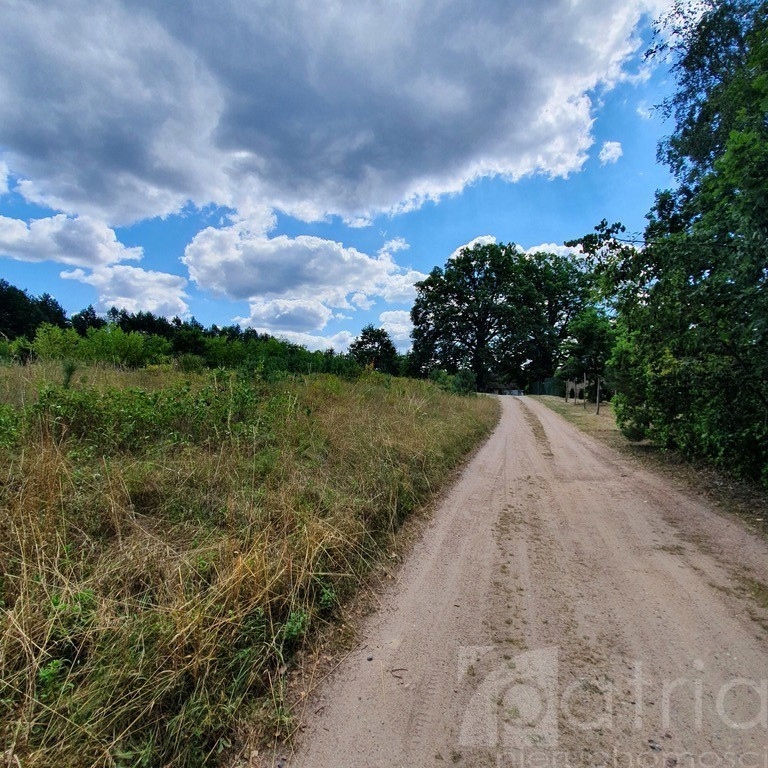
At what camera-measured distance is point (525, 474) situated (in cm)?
699

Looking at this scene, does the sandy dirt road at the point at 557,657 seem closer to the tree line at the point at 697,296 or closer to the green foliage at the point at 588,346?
the tree line at the point at 697,296

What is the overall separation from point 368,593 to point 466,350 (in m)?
45.5

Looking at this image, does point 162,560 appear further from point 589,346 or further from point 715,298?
point 589,346

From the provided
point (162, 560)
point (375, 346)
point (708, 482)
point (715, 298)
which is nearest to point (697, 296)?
point (715, 298)

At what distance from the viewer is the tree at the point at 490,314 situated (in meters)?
45.8

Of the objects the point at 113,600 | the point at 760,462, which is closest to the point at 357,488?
the point at 113,600

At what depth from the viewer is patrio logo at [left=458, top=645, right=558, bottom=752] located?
6.38 ft

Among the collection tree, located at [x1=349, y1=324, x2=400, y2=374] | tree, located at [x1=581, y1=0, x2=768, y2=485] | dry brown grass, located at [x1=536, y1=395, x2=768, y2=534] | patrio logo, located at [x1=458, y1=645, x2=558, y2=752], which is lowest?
patrio logo, located at [x1=458, y1=645, x2=558, y2=752]

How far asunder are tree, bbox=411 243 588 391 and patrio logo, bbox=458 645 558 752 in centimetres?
4354

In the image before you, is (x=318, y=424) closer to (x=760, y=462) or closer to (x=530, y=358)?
(x=760, y=462)

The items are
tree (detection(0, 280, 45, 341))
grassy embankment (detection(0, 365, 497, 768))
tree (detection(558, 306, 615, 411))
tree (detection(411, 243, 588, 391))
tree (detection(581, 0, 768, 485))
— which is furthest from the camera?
tree (detection(0, 280, 45, 341))

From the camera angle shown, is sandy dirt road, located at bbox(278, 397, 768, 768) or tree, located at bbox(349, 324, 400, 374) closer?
sandy dirt road, located at bbox(278, 397, 768, 768)

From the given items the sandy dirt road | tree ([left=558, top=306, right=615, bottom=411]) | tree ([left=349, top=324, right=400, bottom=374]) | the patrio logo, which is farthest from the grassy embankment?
tree ([left=349, top=324, right=400, bottom=374])

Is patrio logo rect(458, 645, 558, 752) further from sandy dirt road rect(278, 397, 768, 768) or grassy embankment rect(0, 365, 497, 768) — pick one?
grassy embankment rect(0, 365, 497, 768)
